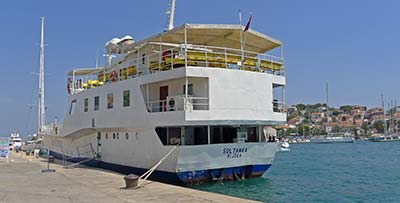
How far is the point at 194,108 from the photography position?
53.2 ft

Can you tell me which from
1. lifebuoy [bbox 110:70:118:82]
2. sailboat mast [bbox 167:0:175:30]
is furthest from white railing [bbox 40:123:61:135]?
sailboat mast [bbox 167:0:175:30]

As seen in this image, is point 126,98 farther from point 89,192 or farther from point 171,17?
point 89,192

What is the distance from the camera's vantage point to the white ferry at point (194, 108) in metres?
15.3

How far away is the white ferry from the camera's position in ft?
50.2

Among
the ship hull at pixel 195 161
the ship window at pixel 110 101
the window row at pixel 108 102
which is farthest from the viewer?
the ship window at pixel 110 101

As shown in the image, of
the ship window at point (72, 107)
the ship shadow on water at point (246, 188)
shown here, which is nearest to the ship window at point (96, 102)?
the ship window at point (72, 107)

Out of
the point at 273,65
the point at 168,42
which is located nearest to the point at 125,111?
the point at 168,42

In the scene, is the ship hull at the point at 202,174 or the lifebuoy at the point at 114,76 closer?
the ship hull at the point at 202,174

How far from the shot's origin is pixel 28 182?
1505 centimetres

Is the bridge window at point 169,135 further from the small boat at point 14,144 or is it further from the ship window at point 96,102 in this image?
the small boat at point 14,144

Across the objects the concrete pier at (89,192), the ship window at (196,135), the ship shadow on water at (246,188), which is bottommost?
the ship shadow on water at (246,188)

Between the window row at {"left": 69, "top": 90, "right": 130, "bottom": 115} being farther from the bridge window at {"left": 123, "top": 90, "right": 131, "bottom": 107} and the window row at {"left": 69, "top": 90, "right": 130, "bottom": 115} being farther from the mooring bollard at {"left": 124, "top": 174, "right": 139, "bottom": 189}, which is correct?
the mooring bollard at {"left": 124, "top": 174, "right": 139, "bottom": 189}

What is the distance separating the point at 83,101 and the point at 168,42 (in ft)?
26.3

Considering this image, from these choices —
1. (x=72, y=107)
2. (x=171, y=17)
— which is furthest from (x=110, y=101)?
(x=72, y=107)
